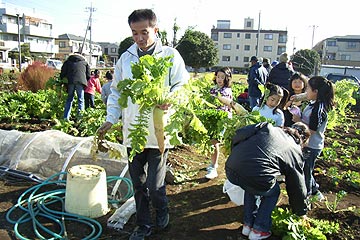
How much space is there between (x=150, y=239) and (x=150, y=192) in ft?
1.67

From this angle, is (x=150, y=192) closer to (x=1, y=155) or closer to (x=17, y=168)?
(x=17, y=168)

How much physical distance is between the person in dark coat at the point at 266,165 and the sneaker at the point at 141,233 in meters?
0.92

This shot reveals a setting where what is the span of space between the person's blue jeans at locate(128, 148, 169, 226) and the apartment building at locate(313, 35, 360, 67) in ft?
215

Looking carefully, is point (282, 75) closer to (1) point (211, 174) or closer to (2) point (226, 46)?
(1) point (211, 174)

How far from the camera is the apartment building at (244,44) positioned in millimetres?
68625

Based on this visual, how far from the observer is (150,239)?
3.07 m

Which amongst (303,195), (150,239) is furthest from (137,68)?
(303,195)

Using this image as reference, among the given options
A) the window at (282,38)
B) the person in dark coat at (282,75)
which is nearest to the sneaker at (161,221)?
the person in dark coat at (282,75)

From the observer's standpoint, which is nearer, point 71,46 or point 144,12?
point 144,12

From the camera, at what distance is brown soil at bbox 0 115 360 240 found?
3.22 metres

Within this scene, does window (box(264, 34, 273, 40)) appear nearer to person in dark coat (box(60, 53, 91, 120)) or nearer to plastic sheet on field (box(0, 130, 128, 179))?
person in dark coat (box(60, 53, 91, 120))

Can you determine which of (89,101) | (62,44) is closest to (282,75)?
(89,101)

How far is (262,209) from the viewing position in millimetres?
3021

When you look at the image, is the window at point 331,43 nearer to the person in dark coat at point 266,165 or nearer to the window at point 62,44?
the window at point 62,44
